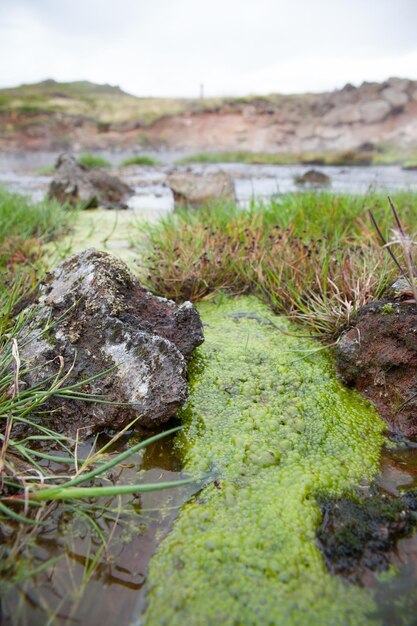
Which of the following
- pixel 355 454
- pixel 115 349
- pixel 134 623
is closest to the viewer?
pixel 134 623

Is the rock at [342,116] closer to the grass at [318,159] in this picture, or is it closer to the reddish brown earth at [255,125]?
the reddish brown earth at [255,125]

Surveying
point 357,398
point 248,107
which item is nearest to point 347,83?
point 248,107

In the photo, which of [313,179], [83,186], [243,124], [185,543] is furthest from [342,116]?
[185,543]

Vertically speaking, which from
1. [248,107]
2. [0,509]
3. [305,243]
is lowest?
[0,509]

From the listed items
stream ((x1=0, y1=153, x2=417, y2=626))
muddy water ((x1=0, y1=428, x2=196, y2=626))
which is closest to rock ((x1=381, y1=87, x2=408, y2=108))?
stream ((x1=0, y1=153, x2=417, y2=626))

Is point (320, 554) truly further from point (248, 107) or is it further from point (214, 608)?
point (248, 107)

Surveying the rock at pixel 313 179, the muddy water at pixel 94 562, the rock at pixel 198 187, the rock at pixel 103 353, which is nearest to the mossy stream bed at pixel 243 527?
the muddy water at pixel 94 562
